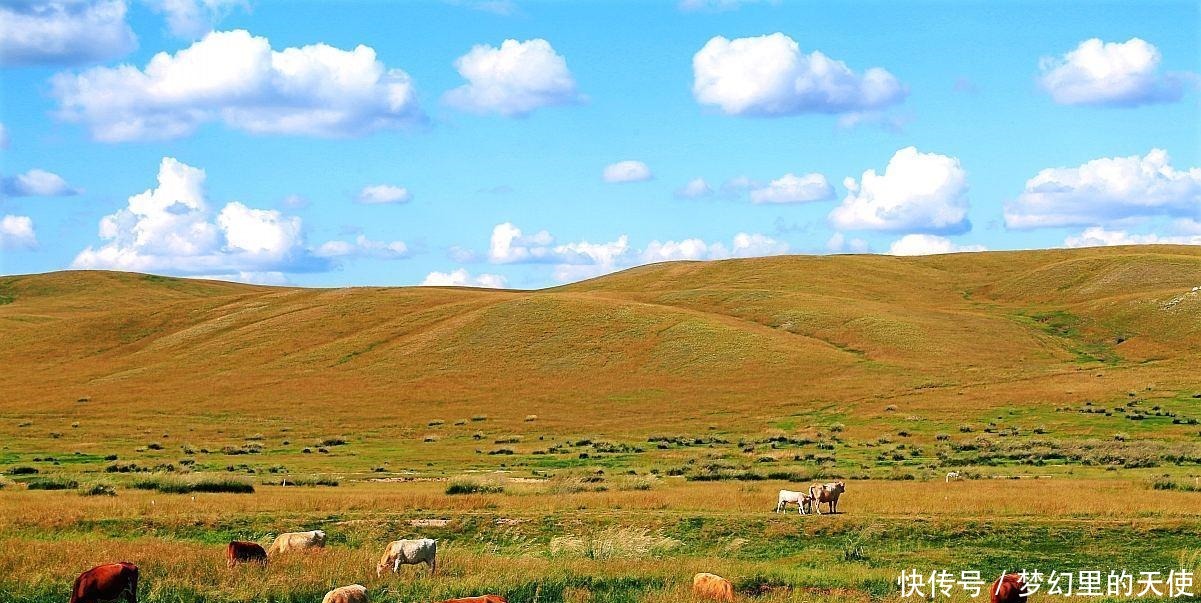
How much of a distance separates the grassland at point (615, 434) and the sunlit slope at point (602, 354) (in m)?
0.62

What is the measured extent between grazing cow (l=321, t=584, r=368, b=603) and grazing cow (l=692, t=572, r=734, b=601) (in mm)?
6208

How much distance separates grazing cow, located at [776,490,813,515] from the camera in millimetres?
32125

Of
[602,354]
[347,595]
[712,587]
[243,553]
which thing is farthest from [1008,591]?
[602,354]

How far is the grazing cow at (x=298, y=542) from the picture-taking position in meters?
25.2

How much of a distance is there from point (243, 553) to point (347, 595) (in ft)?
14.6

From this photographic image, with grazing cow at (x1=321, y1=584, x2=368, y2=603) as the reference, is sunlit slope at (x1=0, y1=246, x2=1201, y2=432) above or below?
above

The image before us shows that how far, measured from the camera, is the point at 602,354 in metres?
119

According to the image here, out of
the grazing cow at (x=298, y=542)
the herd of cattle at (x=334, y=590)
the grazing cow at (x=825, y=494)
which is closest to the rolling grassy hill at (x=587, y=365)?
the grazing cow at (x=825, y=494)

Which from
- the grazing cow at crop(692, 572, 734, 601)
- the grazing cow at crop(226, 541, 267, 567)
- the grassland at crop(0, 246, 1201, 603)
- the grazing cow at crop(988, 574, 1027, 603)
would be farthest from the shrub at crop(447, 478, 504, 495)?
the grazing cow at crop(988, 574, 1027, 603)

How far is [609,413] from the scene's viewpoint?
92.5m

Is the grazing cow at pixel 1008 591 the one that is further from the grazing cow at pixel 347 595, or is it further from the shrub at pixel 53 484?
the shrub at pixel 53 484

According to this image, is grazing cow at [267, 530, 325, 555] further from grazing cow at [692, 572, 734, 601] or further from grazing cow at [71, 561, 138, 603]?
grazing cow at [692, 572, 734, 601]

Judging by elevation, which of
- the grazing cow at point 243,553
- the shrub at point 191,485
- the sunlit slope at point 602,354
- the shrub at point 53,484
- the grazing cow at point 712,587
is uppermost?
the sunlit slope at point 602,354

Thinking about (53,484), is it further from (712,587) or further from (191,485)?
(712,587)
